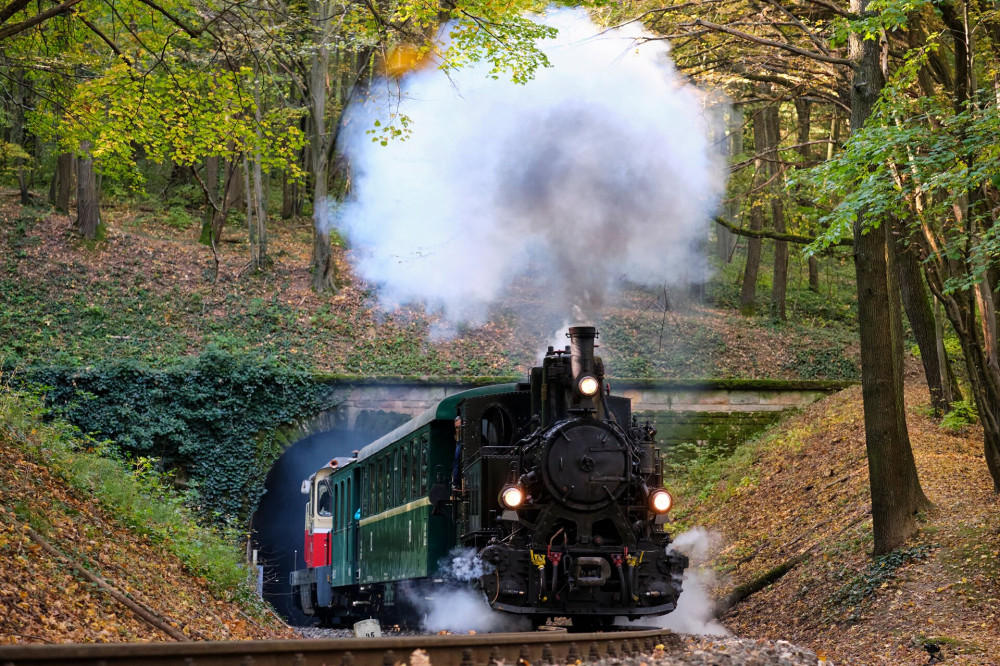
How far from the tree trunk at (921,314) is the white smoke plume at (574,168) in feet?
11.9

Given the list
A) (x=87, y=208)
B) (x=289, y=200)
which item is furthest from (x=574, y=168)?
(x=289, y=200)

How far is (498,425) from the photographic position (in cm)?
990

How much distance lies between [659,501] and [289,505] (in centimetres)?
2074

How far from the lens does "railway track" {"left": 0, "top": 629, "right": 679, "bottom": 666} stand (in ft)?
12.7

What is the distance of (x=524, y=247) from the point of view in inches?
520

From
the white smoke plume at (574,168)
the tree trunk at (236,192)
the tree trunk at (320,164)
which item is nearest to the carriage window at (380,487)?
the white smoke plume at (574,168)

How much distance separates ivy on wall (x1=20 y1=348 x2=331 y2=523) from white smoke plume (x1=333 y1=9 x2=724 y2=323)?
8.63 meters

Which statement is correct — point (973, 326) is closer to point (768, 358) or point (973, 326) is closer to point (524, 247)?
point (524, 247)

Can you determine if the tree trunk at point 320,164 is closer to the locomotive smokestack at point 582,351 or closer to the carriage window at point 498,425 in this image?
the carriage window at point 498,425

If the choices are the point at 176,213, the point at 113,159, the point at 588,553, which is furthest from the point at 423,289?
the point at 588,553

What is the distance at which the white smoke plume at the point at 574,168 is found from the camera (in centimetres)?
1234

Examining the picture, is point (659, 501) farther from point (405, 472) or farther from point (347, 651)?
point (347, 651)

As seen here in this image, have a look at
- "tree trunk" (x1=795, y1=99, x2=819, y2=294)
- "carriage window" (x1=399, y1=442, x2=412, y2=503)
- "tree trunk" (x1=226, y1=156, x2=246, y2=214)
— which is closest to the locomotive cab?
"carriage window" (x1=399, y1=442, x2=412, y2=503)

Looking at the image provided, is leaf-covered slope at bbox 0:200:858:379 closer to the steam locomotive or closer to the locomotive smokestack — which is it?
the steam locomotive
